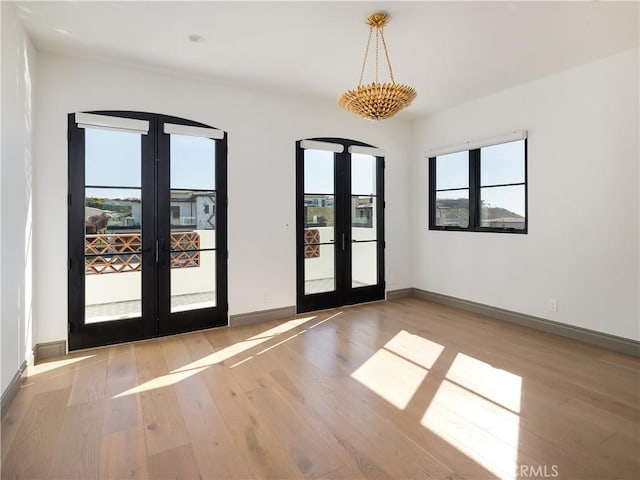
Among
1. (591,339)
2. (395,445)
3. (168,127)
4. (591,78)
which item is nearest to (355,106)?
(168,127)

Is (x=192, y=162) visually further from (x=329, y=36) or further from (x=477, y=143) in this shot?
(x=477, y=143)

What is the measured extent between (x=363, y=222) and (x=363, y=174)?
75cm

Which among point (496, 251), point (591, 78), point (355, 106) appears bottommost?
point (496, 251)

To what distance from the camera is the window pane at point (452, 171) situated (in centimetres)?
522

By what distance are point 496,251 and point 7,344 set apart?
16.9 feet

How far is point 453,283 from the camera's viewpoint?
17.8 feet

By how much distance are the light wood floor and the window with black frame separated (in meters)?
1.63

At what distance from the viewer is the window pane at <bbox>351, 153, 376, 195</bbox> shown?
548 centimetres

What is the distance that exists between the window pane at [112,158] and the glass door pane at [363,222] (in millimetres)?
2950

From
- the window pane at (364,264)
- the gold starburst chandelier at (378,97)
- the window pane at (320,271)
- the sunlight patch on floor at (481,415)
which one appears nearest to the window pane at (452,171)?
the window pane at (364,264)

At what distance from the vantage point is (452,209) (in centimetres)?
545

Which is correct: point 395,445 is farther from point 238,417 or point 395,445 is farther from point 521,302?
point 521,302

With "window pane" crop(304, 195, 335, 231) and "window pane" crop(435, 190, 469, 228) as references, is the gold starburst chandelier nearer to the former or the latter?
"window pane" crop(304, 195, 335, 231)

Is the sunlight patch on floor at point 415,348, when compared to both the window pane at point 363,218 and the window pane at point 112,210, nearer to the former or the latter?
the window pane at point 363,218
